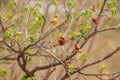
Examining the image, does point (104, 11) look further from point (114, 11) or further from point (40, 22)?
point (40, 22)

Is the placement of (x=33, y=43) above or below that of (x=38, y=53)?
above

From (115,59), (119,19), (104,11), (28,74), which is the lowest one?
(115,59)

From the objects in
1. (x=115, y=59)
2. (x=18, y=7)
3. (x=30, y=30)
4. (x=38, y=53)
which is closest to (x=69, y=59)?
(x=38, y=53)

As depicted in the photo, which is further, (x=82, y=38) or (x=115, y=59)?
(x=115, y=59)

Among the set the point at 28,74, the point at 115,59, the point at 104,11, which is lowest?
the point at 115,59

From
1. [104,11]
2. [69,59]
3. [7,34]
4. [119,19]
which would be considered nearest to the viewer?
[7,34]

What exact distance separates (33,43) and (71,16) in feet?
1.74

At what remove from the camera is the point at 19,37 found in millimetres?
2781

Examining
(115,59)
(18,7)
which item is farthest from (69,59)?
(115,59)

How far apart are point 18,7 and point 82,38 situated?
0.64 m

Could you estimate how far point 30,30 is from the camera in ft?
12.8

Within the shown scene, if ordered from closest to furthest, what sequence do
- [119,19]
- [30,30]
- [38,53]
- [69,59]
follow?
[69,59]
[38,53]
[30,30]
[119,19]

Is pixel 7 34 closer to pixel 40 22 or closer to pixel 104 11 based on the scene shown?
pixel 40 22

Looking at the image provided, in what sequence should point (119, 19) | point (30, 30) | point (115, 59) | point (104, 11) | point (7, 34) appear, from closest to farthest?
point (7, 34) → point (104, 11) → point (30, 30) → point (119, 19) → point (115, 59)
